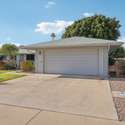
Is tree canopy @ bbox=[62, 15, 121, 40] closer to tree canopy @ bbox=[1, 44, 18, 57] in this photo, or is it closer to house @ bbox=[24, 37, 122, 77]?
house @ bbox=[24, 37, 122, 77]

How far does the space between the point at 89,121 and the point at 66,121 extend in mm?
605

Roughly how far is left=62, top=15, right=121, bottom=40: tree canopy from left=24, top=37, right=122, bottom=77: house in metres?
11.4

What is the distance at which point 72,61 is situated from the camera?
16375 mm

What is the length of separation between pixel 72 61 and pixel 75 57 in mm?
448

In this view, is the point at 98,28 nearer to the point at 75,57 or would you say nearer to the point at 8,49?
the point at 75,57

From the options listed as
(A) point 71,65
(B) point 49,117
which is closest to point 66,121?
(B) point 49,117

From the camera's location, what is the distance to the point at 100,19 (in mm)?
28562

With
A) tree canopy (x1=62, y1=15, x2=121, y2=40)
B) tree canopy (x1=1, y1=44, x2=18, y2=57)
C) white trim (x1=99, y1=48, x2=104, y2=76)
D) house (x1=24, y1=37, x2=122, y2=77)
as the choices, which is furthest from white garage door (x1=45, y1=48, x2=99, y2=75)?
tree canopy (x1=1, y1=44, x2=18, y2=57)

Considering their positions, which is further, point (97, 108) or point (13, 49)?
point (13, 49)

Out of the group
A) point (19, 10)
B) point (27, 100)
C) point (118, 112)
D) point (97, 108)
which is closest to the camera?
point (118, 112)

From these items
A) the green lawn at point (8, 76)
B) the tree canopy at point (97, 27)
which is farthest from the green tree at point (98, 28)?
the green lawn at point (8, 76)

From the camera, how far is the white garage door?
1570 centimetres

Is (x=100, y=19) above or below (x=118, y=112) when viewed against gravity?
above

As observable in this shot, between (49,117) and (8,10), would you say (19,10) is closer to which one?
(8,10)
